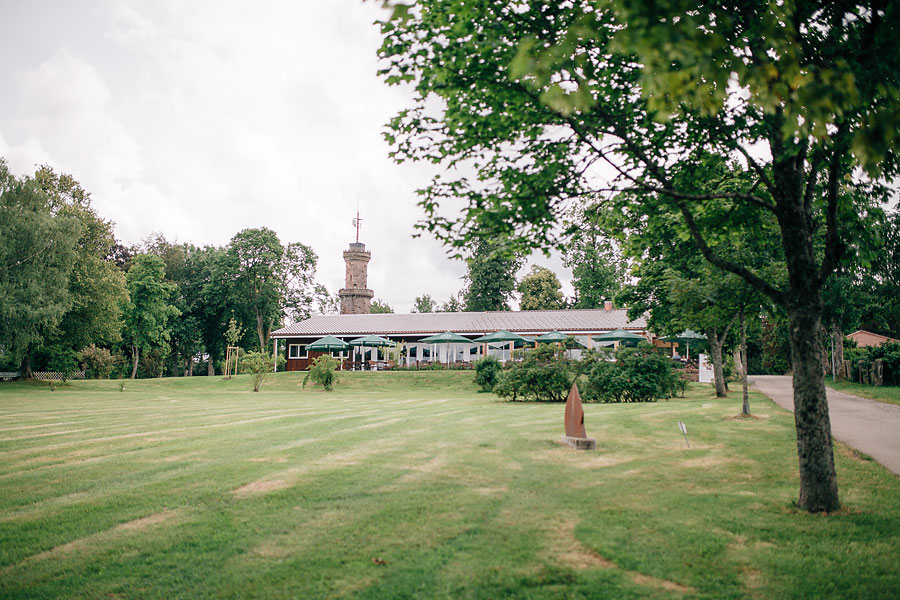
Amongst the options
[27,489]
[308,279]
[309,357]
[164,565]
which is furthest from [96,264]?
[164,565]

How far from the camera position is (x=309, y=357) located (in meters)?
49.9

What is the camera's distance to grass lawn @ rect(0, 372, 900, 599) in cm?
433

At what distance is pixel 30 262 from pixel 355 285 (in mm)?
36520

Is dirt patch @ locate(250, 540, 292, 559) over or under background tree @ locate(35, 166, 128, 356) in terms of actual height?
under

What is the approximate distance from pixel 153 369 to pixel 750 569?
59.9m

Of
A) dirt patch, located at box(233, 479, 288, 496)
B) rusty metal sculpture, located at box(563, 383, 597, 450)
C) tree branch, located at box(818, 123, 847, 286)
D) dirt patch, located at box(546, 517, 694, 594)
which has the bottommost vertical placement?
dirt patch, located at box(233, 479, 288, 496)

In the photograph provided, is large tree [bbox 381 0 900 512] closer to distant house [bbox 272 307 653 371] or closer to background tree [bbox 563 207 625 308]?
distant house [bbox 272 307 653 371]

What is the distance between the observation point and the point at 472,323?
4956 centimetres

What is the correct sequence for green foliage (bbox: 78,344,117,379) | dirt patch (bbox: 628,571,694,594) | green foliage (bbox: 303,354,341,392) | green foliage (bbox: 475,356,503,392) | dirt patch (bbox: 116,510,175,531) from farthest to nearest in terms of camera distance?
green foliage (bbox: 78,344,117,379), green foliage (bbox: 303,354,341,392), green foliage (bbox: 475,356,503,392), dirt patch (bbox: 116,510,175,531), dirt patch (bbox: 628,571,694,594)

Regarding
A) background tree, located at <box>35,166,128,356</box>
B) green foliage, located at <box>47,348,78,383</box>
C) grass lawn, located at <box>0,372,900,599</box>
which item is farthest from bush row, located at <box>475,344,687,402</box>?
green foliage, located at <box>47,348,78,383</box>

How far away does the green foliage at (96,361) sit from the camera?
44.9 meters

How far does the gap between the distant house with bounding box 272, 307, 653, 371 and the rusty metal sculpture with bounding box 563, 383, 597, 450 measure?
35.1m

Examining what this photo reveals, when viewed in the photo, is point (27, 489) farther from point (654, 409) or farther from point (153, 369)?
point (153, 369)

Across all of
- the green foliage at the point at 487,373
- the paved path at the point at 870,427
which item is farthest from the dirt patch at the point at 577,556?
the green foliage at the point at 487,373
